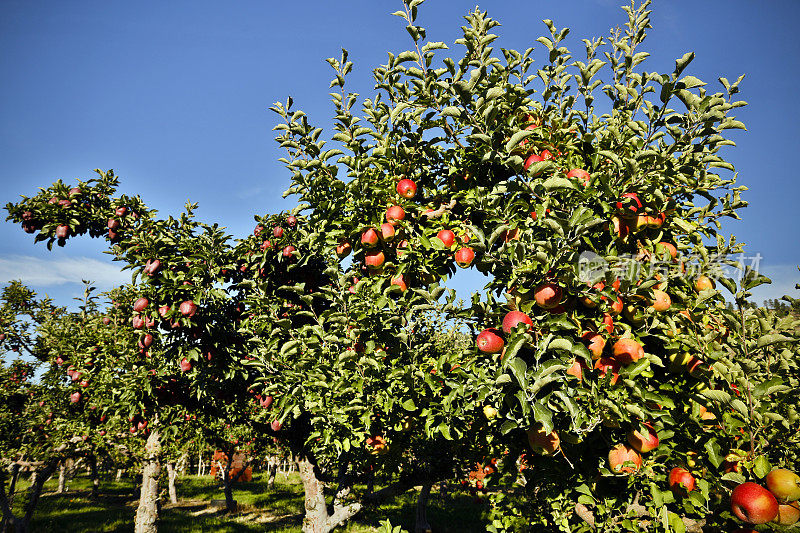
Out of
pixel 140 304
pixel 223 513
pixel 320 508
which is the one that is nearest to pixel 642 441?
pixel 320 508

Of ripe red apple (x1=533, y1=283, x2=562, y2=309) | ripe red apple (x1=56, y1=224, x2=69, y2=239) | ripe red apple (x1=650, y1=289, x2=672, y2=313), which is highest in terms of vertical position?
ripe red apple (x1=56, y1=224, x2=69, y2=239)

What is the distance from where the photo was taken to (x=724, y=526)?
10.2 feet

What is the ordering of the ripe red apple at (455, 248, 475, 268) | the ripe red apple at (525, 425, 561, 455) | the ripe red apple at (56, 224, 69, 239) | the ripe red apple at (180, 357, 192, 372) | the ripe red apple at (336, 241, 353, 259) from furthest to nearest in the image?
the ripe red apple at (56, 224, 69, 239)
the ripe red apple at (180, 357, 192, 372)
the ripe red apple at (336, 241, 353, 259)
the ripe red apple at (455, 248, 475, 268)
the ripe red apple at (525, 425, 561, 455)

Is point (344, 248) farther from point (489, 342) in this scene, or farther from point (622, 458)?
point (622, 458)

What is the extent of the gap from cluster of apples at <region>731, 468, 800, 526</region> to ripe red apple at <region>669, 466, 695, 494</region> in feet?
1.08

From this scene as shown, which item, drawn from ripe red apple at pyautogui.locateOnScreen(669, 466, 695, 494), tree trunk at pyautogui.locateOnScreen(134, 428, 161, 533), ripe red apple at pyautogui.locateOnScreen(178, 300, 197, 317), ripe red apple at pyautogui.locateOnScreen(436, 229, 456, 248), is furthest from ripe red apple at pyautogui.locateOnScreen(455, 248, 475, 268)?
tree trunk at pyautogui.locateOnScreen(134, 428, 161, 533)

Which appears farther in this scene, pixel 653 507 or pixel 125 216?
pixel 125 216

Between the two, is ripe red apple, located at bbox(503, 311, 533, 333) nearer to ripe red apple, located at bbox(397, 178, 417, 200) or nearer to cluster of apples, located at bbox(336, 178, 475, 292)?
cluster of apples, located at bbox(336, 178, 475, 292)

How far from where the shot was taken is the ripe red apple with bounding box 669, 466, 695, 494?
3090 mm

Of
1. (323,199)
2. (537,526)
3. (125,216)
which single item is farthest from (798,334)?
(125,216)

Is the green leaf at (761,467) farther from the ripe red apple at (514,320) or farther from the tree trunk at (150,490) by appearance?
the tree trunk at (150,490)

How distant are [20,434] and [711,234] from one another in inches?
563

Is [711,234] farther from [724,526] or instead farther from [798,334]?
[724,526]

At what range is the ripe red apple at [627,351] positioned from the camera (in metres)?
2.93
